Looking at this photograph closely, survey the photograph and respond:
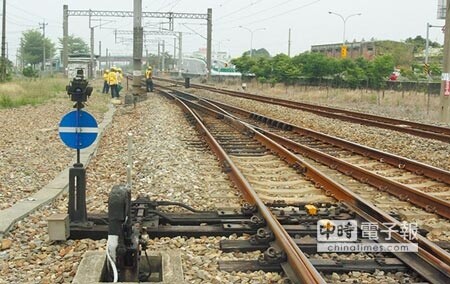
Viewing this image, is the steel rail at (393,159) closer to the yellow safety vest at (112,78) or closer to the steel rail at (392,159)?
the steel rail at (392,159)

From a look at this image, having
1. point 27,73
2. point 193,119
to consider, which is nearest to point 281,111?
point 193,119

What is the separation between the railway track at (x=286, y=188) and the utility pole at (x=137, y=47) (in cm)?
1196

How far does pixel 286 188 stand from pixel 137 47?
67.4ft

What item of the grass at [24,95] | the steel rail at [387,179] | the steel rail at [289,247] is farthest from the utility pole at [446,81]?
the grass at [24,95]

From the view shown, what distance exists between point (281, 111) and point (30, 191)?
55.2 feet

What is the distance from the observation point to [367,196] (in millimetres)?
8148

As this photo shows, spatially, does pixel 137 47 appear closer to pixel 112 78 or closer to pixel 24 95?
pixel 112 78

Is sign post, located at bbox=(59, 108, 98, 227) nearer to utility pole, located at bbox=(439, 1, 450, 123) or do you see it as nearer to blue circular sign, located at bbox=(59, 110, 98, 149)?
blue circular sign, located at bbox=(59, 110, 98, 149)

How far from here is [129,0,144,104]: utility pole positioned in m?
27.3

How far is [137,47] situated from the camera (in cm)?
2791

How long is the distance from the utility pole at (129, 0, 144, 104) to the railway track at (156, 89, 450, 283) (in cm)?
1196

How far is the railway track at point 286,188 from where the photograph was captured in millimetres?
4891

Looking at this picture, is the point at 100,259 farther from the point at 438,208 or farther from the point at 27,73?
the point at 27,73

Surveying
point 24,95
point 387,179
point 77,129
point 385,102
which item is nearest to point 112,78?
point 24,95
